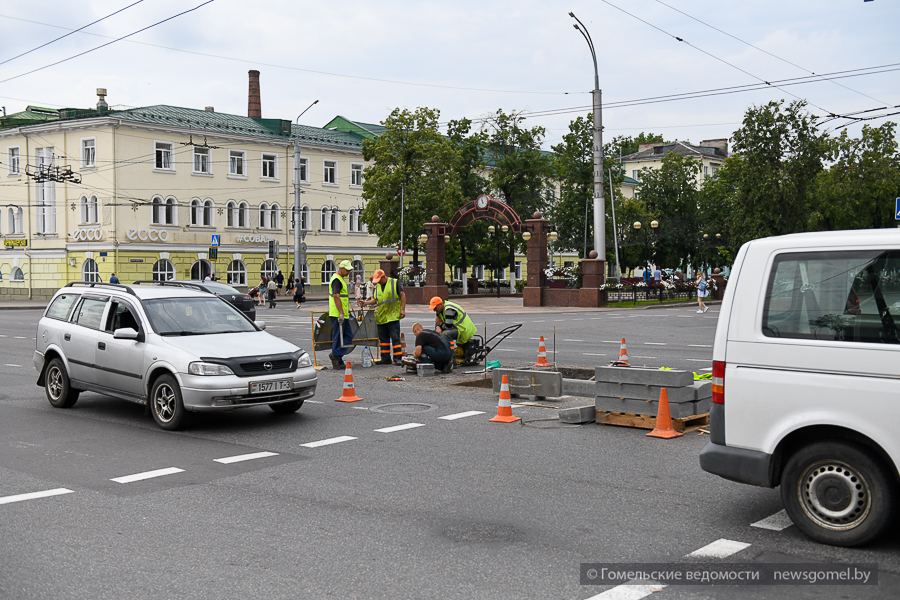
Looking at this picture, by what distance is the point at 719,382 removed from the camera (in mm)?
6180

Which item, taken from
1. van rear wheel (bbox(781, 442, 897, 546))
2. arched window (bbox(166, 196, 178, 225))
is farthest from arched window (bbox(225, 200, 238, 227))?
van rear wheel (bbox(781, 442, 897, 546))

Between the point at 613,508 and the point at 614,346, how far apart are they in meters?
14.2

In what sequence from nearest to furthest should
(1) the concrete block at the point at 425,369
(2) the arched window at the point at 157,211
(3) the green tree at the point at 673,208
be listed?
(1) the concrete block at the point at 425,369
(2) the arched window at the point at 157,211
(3) the green tree at the point at 673,208

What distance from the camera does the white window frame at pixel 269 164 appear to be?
6147 cm

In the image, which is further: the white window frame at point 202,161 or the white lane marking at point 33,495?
the white window frame at point 202,161

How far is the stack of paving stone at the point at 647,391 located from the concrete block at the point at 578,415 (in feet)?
0.33

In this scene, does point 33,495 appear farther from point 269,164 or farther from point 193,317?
point 269,164

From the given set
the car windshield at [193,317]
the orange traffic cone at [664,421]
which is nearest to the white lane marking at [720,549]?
the orange traffic cone at [664,421]

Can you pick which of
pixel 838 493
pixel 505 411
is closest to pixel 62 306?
pixel 505 411

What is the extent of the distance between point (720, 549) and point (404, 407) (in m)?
6.46

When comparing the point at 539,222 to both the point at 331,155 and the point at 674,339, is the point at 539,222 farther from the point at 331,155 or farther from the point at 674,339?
the point at 331,155

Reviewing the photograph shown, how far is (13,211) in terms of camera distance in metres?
58.1

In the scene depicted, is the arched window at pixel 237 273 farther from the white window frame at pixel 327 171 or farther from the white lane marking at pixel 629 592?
the white lane marking at pixel 629 592

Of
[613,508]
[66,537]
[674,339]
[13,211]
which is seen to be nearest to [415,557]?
[613,508]
